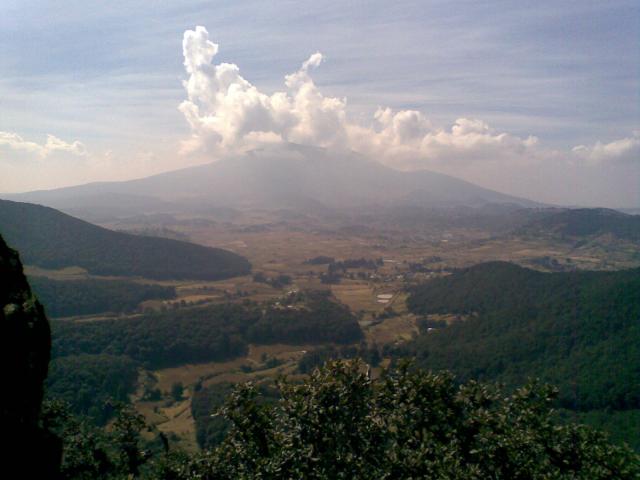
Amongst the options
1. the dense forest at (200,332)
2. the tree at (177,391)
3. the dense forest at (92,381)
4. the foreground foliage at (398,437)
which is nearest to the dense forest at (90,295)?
the dense forest at (200,332)

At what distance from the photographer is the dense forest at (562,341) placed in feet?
100

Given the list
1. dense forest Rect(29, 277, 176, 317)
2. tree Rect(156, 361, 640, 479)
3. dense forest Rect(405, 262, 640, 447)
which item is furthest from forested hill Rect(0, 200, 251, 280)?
tree Rect(156, 361, 640, 479)

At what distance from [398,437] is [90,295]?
192 feet

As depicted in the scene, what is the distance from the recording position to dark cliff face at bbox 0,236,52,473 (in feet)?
25.1

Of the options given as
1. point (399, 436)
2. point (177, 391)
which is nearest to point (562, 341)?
point (177, 391)

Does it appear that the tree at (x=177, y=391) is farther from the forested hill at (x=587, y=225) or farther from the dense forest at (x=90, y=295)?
the forested hill at (x=587, y=225)

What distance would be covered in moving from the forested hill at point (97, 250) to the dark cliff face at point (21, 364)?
68.1 m

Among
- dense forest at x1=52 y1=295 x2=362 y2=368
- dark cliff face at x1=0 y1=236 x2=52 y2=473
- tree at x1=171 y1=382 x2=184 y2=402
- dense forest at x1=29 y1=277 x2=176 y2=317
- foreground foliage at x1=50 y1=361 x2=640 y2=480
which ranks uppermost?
dark cliff face at x1=0 y1=236 x2=52 y2=473

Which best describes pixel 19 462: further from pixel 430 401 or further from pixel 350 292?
pixel 350 292

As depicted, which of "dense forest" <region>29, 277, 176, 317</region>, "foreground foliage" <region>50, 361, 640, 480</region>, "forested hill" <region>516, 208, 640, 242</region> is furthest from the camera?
"forested hill" <region>516, 208, 640, 242</region>

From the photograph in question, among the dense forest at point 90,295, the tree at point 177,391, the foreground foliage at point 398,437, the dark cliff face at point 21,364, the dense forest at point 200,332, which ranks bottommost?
the tree at point 177,391

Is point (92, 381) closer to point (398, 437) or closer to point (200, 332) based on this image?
point (200, 332)

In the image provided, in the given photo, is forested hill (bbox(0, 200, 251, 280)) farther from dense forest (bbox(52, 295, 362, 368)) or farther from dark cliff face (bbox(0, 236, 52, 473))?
dark cliff face (bbox(0, 236, 52, 473))

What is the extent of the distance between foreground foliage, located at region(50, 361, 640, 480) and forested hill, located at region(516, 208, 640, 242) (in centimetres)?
14870
